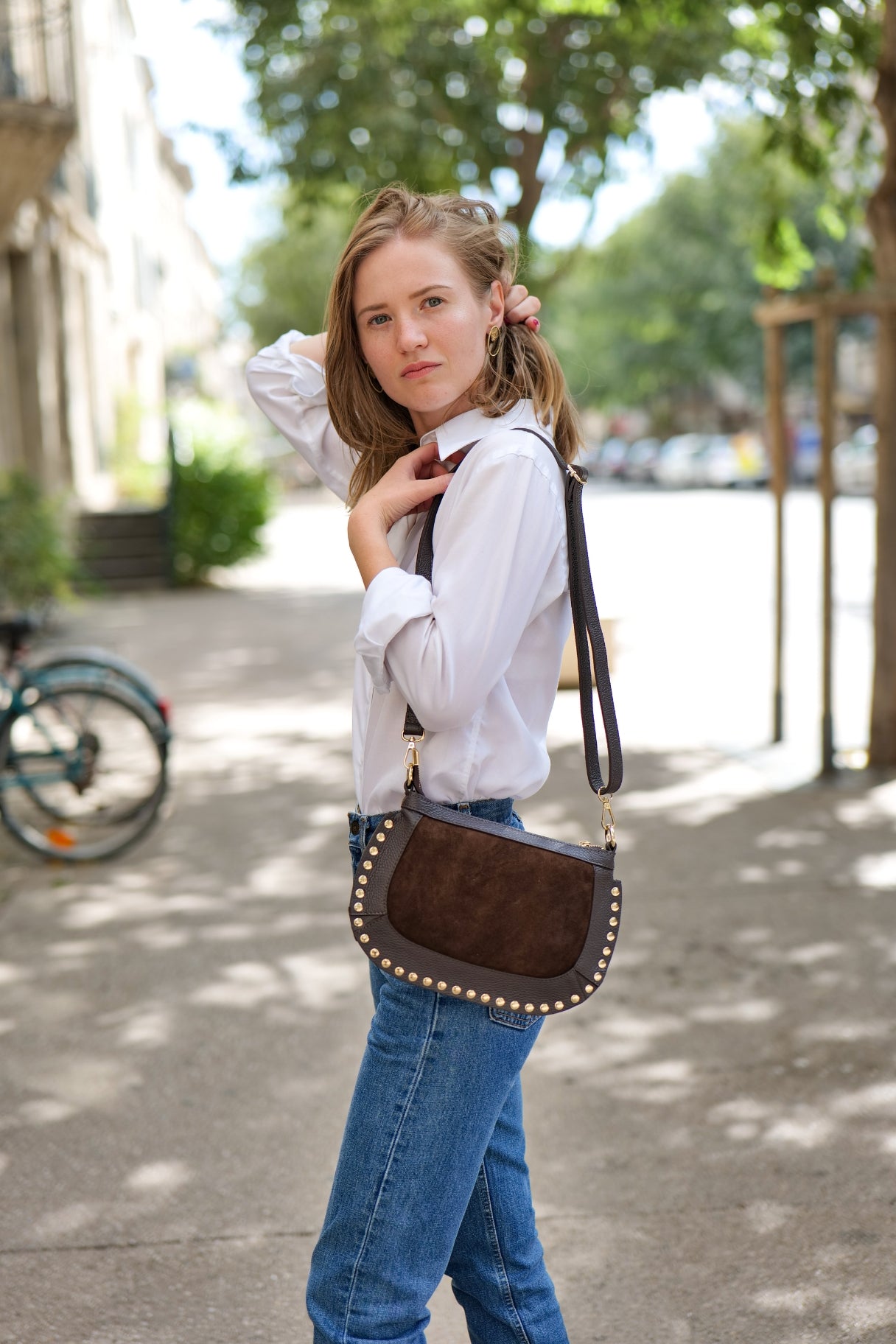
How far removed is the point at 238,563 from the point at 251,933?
12978 mm

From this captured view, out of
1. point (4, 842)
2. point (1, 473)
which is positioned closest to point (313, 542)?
point (1, 473)

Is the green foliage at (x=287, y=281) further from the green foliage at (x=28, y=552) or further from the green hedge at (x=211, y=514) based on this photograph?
the green foliage at (x=28, y=552)

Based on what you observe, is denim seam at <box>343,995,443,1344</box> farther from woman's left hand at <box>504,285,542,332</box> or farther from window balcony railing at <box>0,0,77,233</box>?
window balcony railing at <box>0,0,77,233</box>

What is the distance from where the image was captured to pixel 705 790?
6504mm

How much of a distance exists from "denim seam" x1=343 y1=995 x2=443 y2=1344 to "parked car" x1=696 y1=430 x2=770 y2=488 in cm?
3787

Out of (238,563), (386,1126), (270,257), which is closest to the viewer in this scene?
(386,1126)

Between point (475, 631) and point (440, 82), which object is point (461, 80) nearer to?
Result: point (440, 82)

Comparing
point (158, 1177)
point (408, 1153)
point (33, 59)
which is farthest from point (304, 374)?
point (33, 59)

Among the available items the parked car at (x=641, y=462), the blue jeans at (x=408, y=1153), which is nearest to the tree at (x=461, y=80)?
the blue jeans at (x=408, y=1153)

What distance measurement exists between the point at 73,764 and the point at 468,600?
14.3 ft

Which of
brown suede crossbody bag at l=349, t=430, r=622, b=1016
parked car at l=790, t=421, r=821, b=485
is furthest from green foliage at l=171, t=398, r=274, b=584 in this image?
parked car at l=790, t=421, r=821, b=485

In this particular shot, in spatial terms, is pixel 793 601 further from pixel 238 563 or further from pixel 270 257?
pixel 270 257

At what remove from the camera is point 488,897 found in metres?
1.88

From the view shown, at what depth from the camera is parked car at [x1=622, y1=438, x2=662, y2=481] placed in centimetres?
4902
